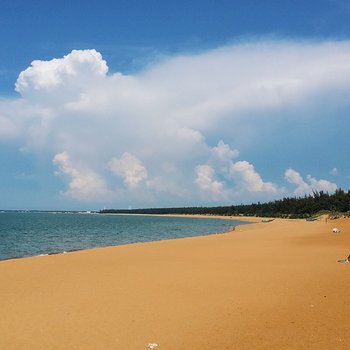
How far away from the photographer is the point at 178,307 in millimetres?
11805

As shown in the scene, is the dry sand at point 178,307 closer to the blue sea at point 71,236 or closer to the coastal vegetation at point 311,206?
the blue sea at point 71,236

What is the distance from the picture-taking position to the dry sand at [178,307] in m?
8.93

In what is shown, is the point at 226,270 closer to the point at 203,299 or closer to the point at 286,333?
the point at 203,299

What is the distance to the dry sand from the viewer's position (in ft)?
29.3

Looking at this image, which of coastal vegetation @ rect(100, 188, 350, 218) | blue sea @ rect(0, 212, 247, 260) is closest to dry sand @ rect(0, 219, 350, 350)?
blue sea @ rect(0, 212, 247, 260)

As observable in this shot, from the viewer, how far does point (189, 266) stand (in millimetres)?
20344

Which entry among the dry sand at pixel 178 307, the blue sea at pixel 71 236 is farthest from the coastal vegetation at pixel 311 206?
the dry sand at pixel 178 307

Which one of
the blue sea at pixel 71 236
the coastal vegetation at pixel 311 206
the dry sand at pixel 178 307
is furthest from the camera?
the coastal vegetation at pixel 311 206

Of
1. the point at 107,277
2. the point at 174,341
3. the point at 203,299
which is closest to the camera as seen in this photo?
the point at 174,341

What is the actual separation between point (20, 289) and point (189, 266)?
8790 mm

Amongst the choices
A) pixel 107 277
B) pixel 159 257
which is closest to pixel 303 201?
pixel 159 257

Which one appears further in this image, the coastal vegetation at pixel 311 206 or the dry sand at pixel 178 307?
the coastal vegetation at pixel 311 206

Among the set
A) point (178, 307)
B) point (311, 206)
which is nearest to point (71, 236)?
point (178, 307)

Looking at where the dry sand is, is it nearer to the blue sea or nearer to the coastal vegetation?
the blue sea
